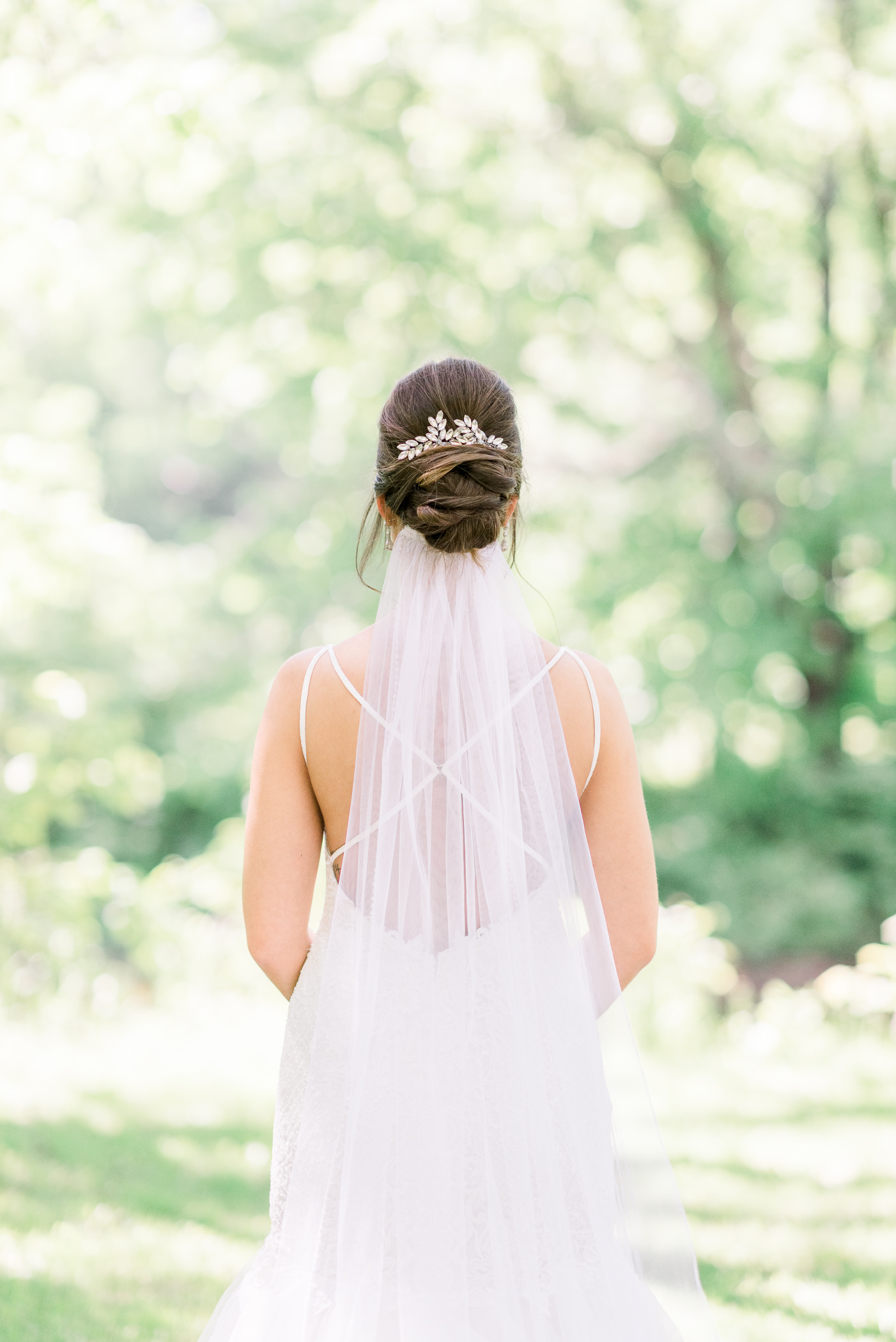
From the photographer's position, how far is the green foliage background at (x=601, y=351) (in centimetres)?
771

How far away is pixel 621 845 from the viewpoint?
2.15 metres

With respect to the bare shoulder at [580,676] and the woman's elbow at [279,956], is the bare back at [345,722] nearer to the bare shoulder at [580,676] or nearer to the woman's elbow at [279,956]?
the bare shoulder at [580,676]

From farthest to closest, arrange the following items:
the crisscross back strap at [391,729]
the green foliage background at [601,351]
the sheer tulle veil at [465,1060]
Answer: the green foliage background at [601,351]
the crisscross back strap at [391,729]
the sheer tulle veil at [465,1060]

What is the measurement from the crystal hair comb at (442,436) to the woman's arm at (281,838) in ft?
1.27

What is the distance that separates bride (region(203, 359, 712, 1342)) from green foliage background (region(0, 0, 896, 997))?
4.40 metres

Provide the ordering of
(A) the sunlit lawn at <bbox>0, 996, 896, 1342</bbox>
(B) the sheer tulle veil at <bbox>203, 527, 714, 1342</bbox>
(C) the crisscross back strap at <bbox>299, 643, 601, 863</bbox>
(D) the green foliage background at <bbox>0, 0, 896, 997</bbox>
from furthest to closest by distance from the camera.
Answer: (D) the green foliage background at <bbox>0, 0, 896, 997</bbox> < (A) the sunlit lawn at <bbox>0, 996, 896, 1342</bbox> < (C) the crisscross back strap at <bbox>299, 643, 601, 863</bbox> < (B) the sheer tulle veil at <bbox>203, 527, 714, 1342</bbox>

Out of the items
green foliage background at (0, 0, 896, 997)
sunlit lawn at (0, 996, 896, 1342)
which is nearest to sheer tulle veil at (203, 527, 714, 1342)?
sunlit lawn at (0, 996, 896, 1342)

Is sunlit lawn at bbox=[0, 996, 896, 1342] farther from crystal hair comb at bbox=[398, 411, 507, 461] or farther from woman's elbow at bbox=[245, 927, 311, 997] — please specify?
crystal hair comb at bbox=[398, 411, 507, 461]

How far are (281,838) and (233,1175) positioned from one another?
116 inches

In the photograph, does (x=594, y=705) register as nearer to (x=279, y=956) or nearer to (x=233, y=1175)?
(x=279, y=956)

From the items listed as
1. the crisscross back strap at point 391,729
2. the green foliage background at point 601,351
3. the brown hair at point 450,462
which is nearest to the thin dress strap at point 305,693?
Answer: the crisscross back strap at point 391,729

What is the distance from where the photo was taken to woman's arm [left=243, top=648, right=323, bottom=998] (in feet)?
6.79

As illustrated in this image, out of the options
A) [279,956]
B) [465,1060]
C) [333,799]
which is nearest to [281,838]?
[333,799]

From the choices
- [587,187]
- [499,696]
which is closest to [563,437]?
[587,187]
